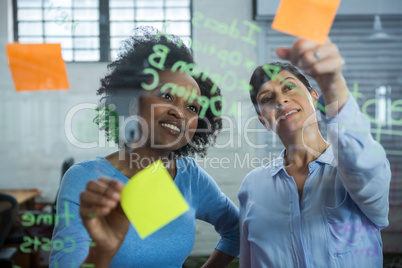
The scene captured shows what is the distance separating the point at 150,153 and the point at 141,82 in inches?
5.9

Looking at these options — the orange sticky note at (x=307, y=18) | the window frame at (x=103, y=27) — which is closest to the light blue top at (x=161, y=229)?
the window frame at (x=103, y=27)

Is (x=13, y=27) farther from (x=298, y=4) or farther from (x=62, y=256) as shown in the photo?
(x=298, y=4)

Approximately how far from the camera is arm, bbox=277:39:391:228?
23.1 inches

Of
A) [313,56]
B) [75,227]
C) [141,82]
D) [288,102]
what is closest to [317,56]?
[313,56]

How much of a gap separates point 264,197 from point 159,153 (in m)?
0.24

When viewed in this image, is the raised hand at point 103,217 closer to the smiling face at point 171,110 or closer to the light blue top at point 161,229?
the light blue top at point 161,229

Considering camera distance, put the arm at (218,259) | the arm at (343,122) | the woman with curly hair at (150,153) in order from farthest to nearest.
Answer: the arm at (218,259) → the woman with curly hair at (150,153) → the arm at (343,122)

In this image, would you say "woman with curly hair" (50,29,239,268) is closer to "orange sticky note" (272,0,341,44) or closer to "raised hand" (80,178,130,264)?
"raised hand" (80,178,130,264)

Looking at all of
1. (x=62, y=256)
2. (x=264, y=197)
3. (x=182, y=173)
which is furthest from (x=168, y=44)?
(x=62, y=256)

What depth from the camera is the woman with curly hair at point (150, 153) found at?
2.27 feet

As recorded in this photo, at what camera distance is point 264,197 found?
2.43 feet

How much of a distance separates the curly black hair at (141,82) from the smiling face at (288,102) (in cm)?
11

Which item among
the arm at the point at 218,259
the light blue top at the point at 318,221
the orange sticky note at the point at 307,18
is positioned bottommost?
the arm at the point at 218,259

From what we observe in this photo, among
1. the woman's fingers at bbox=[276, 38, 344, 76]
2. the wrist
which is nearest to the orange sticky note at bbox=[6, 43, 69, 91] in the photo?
the wrist
